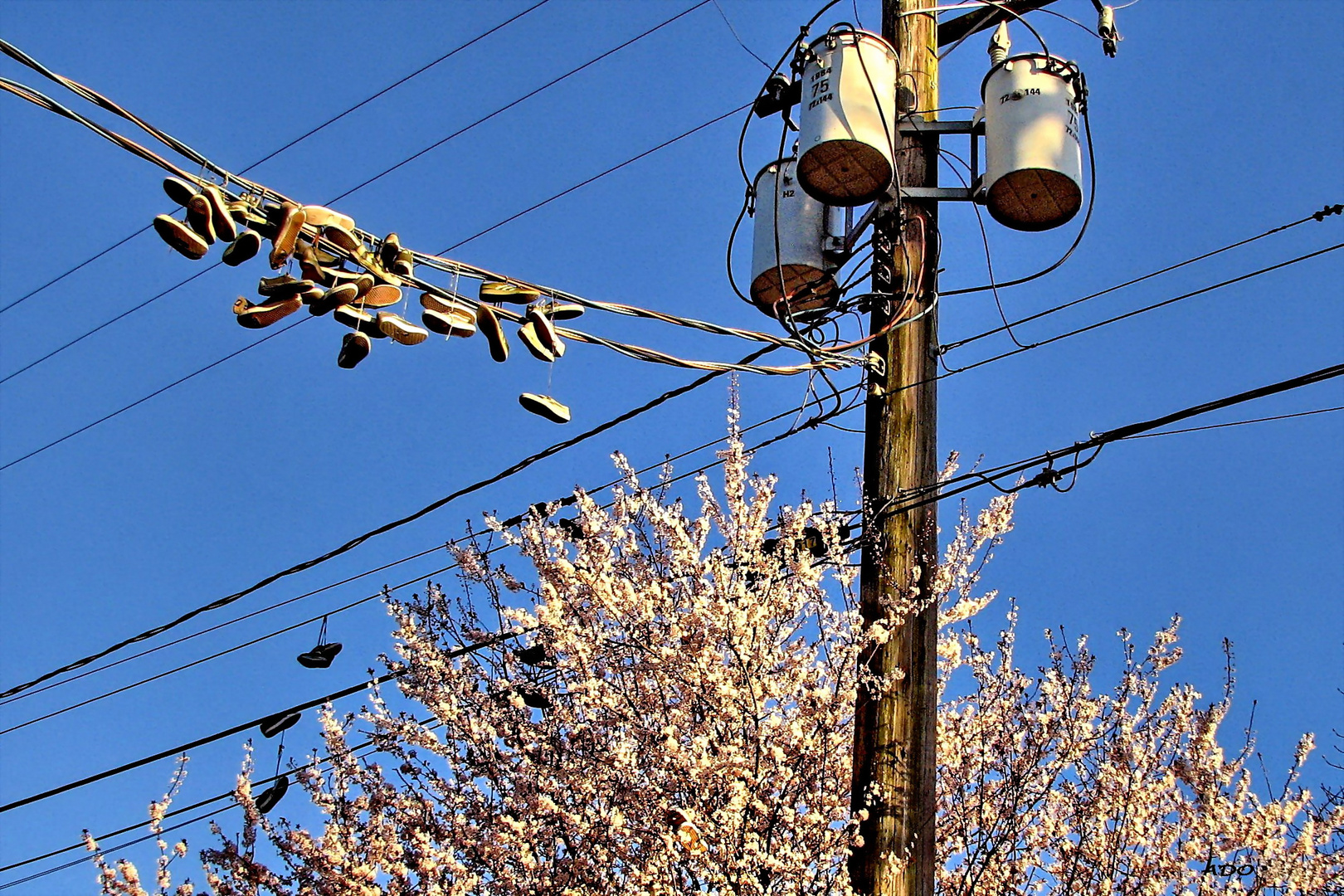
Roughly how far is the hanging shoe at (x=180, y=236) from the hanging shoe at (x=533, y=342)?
107 cm

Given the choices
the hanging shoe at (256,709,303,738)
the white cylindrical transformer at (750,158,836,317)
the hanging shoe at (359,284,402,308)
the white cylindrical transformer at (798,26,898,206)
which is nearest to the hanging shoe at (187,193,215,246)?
the hanging shoe at (359,284,402,308)

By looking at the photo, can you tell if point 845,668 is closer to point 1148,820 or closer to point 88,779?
point 1148,820

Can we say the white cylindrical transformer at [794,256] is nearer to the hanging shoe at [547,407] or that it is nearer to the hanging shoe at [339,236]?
the hanging shoe at [547,407]

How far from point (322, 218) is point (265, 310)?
0.34 m

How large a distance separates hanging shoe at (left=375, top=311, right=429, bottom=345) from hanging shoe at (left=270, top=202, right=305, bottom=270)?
1.22 ft

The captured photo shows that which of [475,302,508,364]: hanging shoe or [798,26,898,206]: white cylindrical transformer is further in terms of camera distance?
[798,26,898,206]: white cylindrical transformer

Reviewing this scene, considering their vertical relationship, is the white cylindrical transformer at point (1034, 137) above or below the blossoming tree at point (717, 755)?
above

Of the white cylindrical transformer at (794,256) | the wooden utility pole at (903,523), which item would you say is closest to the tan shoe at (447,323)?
the wooden utility pole at (903,523)

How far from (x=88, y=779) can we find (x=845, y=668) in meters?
5.72

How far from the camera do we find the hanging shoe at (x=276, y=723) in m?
8.01

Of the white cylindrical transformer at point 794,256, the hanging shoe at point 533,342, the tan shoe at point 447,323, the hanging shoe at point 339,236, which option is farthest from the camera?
the white cylindrical transformer at point 794,256

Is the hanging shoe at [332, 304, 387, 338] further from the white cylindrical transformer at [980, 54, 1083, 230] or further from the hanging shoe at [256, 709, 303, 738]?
the hanging shoe at [256, 709, 303, 738]

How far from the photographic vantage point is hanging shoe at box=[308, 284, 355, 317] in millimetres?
3746

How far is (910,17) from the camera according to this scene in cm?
604
